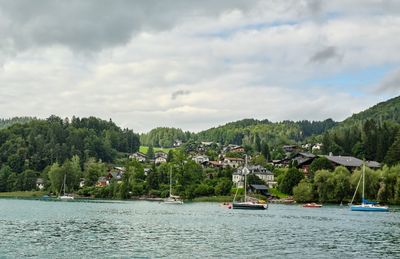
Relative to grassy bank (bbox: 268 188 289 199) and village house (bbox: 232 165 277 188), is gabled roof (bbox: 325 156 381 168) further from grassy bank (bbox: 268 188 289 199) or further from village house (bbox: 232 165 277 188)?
village house (bbox: 232 165 277 188)

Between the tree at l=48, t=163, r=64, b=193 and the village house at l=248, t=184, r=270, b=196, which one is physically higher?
the tree at l=48, t=163, r=64, b=193

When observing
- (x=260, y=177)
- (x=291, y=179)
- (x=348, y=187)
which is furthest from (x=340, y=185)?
(x=260, y=177)

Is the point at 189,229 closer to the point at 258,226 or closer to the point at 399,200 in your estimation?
the point at 258,226

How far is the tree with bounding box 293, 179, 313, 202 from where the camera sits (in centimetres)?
15138

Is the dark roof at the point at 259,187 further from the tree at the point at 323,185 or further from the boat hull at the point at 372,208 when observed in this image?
the boat hull at the point at 372,208

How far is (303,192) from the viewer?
15238 cm

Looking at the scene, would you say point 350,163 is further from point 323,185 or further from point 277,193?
point 323,185

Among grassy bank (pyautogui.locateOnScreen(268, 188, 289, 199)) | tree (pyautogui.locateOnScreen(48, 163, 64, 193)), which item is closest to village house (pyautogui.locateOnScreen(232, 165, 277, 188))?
grassy bank (pyautogui.locateOnScreen(268, 188, 289, 199))

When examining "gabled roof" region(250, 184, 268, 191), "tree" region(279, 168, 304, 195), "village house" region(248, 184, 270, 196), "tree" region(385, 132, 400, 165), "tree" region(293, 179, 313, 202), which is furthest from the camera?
"village house" region(248, 184, 270, 196)

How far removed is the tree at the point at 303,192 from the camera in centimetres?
15138

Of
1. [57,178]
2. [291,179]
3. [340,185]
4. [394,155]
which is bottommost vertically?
[340,185]

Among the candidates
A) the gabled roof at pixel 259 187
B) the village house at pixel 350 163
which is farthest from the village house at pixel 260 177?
the village house at pixel 350 163

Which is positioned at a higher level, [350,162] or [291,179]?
[350,162]

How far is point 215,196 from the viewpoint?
16850 cm
